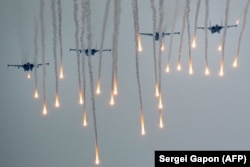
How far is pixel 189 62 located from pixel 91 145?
380 inches

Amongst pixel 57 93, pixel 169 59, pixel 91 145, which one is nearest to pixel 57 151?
pixel 91 145

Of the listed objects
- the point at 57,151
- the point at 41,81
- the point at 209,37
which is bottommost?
the point at 57,151

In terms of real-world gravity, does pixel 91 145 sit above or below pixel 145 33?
below

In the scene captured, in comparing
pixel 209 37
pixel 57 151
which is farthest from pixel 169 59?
pixel 57 151

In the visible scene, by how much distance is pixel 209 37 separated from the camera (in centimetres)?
2634

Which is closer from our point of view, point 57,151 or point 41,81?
point 41,81

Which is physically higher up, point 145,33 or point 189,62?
point 145,33

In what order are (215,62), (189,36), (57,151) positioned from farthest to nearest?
(57,151) < (215,62) < (189,36)

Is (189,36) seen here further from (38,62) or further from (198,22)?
(38,62)

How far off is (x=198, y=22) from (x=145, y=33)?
3442mm

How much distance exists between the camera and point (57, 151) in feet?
95.9

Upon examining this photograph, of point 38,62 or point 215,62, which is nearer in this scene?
point 38,62

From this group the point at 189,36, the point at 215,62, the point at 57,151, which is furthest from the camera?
the point at 57,151

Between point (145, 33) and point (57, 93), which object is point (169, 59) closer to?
point (145, 33)
